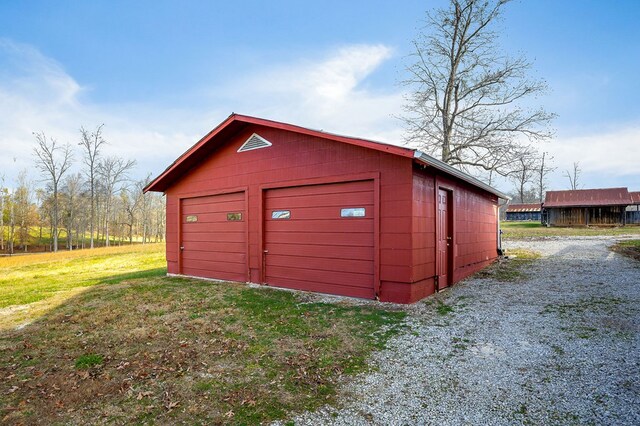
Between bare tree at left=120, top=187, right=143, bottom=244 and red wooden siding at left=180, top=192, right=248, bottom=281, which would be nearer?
red wooden siding at left=180, top=192, right=248, bottom=281

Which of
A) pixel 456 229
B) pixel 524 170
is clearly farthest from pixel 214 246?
pixel 524 170

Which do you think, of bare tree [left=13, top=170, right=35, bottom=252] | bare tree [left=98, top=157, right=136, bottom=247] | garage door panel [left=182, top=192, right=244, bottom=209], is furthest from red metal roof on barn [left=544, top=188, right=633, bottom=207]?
bare tree [left=13, top=170, right=35, bottom=252]

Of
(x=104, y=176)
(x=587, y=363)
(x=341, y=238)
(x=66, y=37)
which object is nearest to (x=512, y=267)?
(x=341, y=238)

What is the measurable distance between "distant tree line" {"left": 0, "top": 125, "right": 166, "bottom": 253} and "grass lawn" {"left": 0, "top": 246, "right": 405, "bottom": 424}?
3168 centimetres

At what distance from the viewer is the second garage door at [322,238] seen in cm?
669

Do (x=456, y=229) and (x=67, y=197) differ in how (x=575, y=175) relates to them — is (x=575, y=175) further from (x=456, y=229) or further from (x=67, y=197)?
(x=67, y=197)

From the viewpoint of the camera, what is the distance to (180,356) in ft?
13.5

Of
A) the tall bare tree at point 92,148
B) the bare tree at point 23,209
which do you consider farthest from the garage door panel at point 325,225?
the bare tree at point 23,209

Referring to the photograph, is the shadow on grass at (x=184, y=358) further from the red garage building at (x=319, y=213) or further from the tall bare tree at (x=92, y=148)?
the tall bare tree at (x=92, y=148)

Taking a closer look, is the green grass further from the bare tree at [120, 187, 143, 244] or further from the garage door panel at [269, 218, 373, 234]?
the bare tree at [120, 187, 143, 244]

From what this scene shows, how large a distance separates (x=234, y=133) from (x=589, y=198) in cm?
3732

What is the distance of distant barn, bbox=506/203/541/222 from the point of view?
155 ft

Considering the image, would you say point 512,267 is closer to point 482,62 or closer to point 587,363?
point 587,363

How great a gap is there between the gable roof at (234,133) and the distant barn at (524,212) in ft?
140
